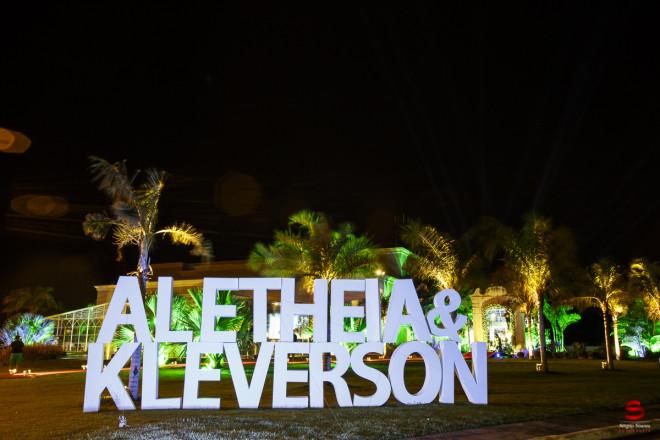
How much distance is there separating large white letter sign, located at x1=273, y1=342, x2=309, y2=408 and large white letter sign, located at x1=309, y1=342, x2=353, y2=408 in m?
0.21

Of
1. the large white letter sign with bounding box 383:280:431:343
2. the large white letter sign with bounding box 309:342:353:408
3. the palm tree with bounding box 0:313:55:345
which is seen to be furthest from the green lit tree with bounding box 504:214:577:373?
the palm tree with bounding box 0:313:55:345

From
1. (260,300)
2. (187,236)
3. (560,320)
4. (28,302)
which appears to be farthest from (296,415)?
(28,302)

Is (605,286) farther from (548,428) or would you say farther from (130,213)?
(130,213)

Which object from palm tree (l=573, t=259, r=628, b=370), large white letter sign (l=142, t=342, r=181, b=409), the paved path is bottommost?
the paved path

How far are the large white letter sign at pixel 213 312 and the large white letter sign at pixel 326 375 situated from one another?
190 cm

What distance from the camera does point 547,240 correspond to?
89.7ft

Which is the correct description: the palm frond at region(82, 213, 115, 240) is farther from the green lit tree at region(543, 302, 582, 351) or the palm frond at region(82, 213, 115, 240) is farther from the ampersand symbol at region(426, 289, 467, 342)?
the green lit tree at region(543, 302, 582, 351)

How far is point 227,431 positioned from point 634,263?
33.5 m

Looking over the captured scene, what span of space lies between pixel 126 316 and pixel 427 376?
23.0 ft

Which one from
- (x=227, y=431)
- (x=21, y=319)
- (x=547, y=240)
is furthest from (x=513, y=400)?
(x=21, y=319)

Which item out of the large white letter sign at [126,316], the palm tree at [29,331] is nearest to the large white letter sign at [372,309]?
the large white letter sign at [126,316]

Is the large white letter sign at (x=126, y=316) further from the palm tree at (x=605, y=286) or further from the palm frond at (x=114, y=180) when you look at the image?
the palm tree at (x=605, y=286)

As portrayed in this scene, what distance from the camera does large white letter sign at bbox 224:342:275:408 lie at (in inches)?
508

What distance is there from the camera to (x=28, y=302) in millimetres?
60219
